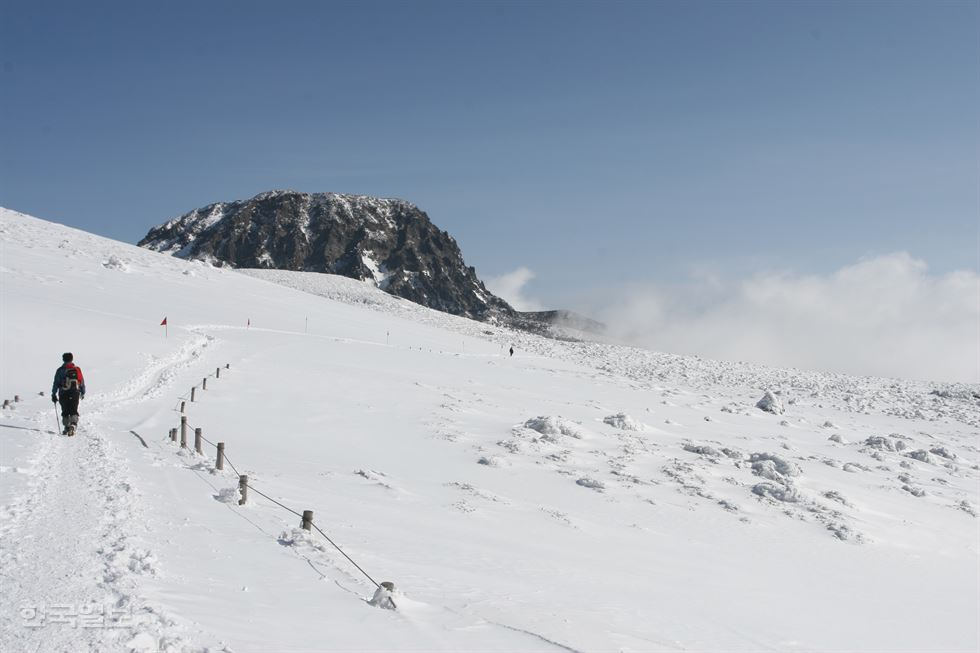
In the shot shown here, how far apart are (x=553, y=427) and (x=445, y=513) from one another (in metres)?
9.76

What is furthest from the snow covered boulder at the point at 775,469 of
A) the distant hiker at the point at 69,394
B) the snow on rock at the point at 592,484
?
Answer: the distant hiker at the point at 69,394

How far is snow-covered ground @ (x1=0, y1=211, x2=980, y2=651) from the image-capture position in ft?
23.8

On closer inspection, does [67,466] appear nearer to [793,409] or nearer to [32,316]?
[32,316]

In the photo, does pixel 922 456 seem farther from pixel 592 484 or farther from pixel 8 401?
pixel 8 401

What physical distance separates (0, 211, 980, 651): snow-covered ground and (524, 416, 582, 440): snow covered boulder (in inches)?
4.0

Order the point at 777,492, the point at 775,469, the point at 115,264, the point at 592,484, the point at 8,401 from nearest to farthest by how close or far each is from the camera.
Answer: the point at 592,484, the point at 8,401, the point at 777,492, the point at 775,469, the point at 115,264

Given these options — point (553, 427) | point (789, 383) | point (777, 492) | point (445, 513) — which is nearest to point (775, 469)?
point (777, 492)

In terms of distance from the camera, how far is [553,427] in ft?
75.7

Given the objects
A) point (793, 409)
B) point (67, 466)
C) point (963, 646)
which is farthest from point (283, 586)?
point (793, 409)

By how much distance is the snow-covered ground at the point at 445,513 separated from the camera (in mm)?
7262

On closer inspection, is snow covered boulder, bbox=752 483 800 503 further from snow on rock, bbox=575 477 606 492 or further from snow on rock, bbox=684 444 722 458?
snow on rock, bbox=575 477 606 492

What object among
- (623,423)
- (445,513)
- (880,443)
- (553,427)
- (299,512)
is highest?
(880,443)

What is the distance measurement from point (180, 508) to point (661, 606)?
25.1 feet

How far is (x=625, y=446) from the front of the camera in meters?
22.7
